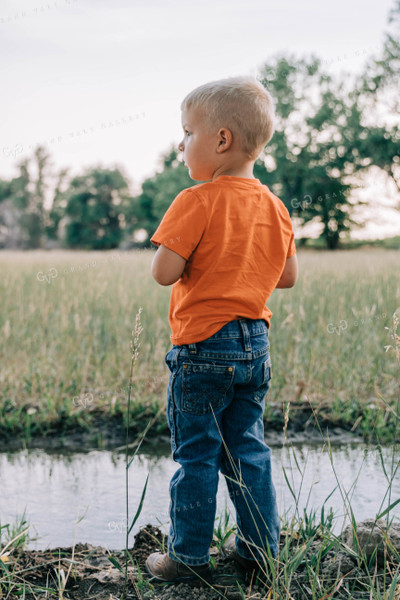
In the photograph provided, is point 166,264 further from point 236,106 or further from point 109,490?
point 109,490

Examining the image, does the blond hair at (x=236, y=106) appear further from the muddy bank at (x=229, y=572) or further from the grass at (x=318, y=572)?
the muddy bank at (x=229, y=572)

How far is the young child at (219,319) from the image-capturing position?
6.44 ft

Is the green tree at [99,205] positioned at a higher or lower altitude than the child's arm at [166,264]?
higher

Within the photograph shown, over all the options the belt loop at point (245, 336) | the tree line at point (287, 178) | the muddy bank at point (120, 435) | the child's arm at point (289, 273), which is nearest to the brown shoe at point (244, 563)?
the belt loop at point (245, 336)

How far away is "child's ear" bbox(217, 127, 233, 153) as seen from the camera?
1.97 meters

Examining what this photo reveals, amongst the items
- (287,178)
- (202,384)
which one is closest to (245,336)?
(202,384)

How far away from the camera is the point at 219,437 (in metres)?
2.04

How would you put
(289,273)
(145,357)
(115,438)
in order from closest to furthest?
1. (289,273)
2. (115,438)
3. (145,357)

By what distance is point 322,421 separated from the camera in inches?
160

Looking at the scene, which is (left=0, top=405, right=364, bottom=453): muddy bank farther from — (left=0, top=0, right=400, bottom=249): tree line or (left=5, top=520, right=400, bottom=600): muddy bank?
(left=0, top=0, right=400, bottom=249): tree line

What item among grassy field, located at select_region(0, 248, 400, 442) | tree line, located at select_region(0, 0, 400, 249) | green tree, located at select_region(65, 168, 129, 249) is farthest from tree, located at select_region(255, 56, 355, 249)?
grassy field, located at select_region(0, 248, 400, 442)

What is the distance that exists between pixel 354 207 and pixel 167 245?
94.6 ft

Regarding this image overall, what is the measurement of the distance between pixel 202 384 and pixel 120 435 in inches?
81.4

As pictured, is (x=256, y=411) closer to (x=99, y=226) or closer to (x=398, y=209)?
(x=398, y=209)
